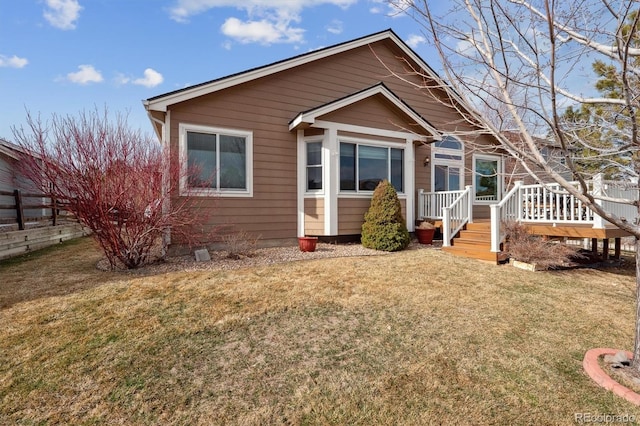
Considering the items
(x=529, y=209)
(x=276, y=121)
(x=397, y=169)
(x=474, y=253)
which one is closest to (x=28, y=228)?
(x=276, y=121)

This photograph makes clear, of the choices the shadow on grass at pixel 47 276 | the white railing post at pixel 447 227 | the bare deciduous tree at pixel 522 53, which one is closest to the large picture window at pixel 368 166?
the white railing post at pixel 447 227

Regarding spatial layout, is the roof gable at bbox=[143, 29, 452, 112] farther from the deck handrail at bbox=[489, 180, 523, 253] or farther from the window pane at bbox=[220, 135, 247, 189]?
the deck handrail at bbox=[489, 180, 523, 253]

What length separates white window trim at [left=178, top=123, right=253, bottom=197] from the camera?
7441 mm

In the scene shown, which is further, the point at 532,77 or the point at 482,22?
the point at 532,77

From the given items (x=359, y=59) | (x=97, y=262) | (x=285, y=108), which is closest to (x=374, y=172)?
(x=285, y=108)

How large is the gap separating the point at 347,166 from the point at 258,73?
358cm

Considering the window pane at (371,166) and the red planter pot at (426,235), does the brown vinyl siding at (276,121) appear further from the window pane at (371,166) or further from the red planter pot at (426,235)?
the red planter pot at (426,235)

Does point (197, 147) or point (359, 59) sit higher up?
point (359, 59)

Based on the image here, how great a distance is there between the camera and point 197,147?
823 cm

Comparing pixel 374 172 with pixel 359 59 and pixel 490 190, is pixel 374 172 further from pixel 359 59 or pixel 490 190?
pixel 490 190

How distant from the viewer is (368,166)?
967 cm

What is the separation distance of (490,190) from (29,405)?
14582mm

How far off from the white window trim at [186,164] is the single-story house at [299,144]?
3 cm

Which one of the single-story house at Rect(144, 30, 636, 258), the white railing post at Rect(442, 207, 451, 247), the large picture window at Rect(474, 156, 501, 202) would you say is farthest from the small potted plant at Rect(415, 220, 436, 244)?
the large picture window at Rect(474, 156, 501, 202)
